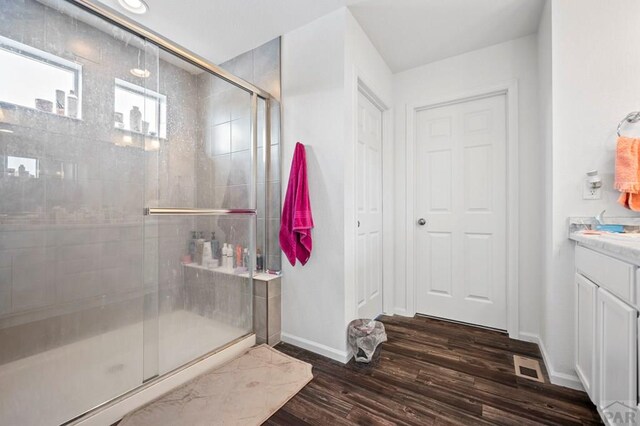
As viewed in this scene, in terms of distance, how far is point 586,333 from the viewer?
51.8 inches

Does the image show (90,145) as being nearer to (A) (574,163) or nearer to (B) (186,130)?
(B) (186,130)

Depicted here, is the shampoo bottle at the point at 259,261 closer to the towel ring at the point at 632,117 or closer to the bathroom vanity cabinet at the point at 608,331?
the bathroom vanity cabinet at the point at 608,331

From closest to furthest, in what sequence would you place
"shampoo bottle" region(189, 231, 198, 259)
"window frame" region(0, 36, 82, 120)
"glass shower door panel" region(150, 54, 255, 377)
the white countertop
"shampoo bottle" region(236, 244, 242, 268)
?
the white countertop, "window frame" region(0, 36, 82, 120), "glass shower door panel" region(150, 54, 255, 377), "shampoo bottle" region(189, 231, 198, 259), "shampoo bottle" region(236, 244, 242, 268)

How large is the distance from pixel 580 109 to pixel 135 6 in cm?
283

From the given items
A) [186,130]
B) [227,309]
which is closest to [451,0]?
[186,130]

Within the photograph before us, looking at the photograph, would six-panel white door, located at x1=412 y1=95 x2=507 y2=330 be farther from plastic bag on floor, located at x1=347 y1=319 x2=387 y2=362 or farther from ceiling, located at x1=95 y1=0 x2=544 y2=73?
plastic bag on floor, located at x1=347 y1=319 x2=387 y2=362

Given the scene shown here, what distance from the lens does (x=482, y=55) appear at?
228 cm

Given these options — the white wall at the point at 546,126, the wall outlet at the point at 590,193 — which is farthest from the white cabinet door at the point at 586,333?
the wall outlet at the point at 590,193

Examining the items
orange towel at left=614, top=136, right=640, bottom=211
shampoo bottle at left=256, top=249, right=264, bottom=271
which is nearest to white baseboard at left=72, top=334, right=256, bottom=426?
shampoo bottle at left=256, top=249, right=264, bottom=271

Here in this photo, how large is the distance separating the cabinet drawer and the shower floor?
2.09 meters

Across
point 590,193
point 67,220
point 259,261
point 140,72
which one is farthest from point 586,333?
point 140,72

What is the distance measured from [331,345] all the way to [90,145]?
1.81 metres

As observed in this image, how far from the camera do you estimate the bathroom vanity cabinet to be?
3.05ft

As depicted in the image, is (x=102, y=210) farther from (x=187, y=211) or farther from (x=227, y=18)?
(x=227, y=18)
